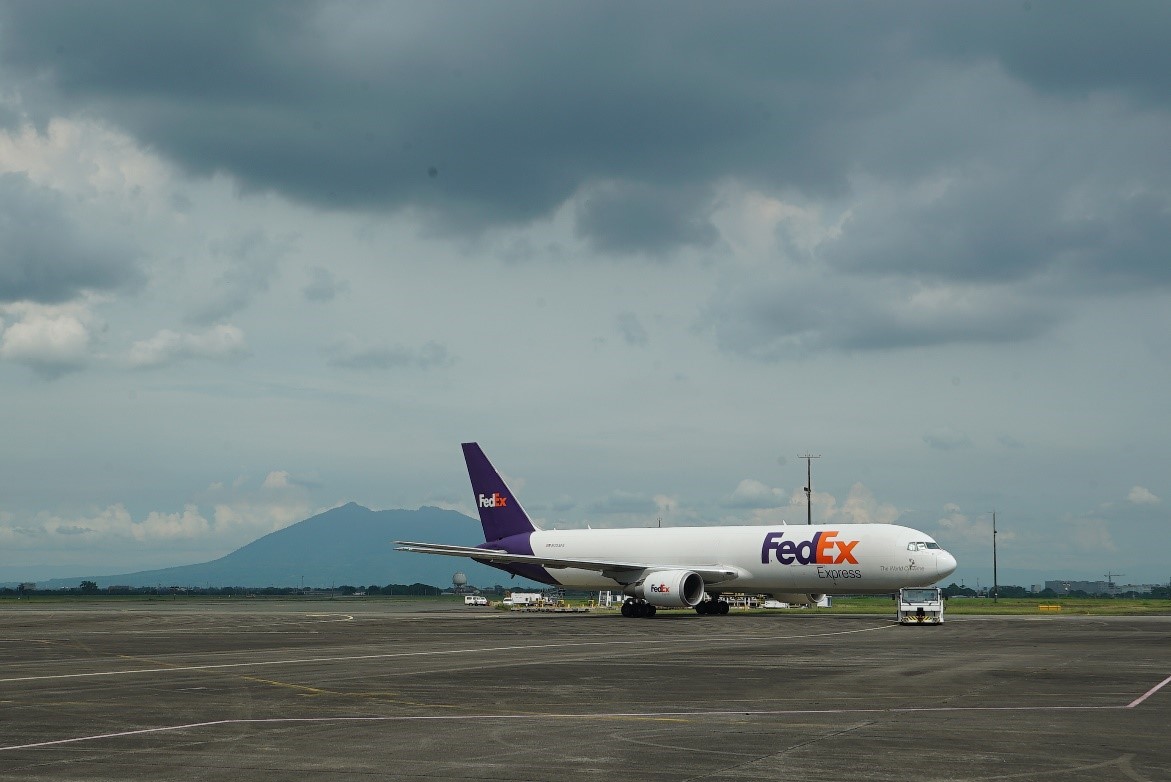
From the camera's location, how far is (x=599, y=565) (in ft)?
222

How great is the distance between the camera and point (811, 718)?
17.2 m

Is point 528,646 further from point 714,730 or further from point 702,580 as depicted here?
point 702,580

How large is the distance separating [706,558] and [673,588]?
342 centimetres

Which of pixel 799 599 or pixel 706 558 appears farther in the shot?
pixel 799 599

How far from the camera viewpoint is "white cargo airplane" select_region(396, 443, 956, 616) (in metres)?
59.5

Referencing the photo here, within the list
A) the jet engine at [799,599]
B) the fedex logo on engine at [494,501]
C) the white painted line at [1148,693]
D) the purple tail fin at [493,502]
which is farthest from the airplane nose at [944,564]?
the white painted line at [1148,693]

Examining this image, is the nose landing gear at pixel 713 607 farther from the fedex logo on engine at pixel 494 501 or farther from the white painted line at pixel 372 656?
the white painted line at pixel 372 656

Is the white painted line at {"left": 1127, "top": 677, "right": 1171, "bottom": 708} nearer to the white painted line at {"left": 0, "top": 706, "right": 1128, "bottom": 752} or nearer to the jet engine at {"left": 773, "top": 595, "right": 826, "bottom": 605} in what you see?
the white painted line at {"left": 0, "top": 706, "right": 1128, "bottom": 752}

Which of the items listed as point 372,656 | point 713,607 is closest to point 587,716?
point 372,656

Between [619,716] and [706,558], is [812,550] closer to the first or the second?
[706,558]

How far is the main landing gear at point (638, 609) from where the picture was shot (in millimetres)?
66625

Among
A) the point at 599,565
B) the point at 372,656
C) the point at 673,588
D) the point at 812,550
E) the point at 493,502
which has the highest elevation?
the point at 493,502

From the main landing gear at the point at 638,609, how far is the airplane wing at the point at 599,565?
1510 millimetres

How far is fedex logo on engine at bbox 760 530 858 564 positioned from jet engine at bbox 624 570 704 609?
4.18 meters
